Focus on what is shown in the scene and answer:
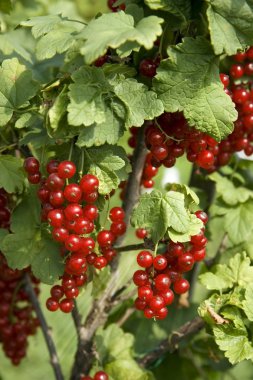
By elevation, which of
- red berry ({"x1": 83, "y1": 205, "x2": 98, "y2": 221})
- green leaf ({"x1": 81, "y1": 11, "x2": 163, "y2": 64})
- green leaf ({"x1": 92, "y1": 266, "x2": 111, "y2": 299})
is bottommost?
green leaf ({"x1": 92, "y1": 266, "x2": 111, "y2": 299})

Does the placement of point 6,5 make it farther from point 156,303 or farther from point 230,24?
point 156,303

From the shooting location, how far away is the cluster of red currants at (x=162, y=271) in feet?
3.28

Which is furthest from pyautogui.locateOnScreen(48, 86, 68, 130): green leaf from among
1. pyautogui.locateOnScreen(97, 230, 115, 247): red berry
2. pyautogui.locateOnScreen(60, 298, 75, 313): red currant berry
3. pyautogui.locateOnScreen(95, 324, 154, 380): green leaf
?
pyautogui.locateOnScreen(95, 324, 154, 380): green leaf

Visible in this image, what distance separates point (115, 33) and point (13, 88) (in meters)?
0.26

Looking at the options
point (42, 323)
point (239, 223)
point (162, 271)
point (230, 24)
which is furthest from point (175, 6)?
point (42, 323)

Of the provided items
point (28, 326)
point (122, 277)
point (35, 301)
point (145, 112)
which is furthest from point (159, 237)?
point (122, 277)

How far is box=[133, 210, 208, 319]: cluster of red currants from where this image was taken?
100 cm

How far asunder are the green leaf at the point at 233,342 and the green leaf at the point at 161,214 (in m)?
0.20

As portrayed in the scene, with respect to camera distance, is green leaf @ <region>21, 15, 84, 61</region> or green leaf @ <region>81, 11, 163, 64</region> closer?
green leaf @ <region>81, 11, 163, 64</region>

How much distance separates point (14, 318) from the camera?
1.43 meters

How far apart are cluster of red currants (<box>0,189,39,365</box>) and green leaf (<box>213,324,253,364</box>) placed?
463mm

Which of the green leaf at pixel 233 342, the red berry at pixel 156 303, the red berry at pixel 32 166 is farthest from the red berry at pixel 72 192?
the green leaf at pixel 233 342

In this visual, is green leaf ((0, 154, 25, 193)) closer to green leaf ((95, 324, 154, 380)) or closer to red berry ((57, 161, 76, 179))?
red berry ((57, 161, 76, 179))

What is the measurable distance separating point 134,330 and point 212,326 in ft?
1.74
